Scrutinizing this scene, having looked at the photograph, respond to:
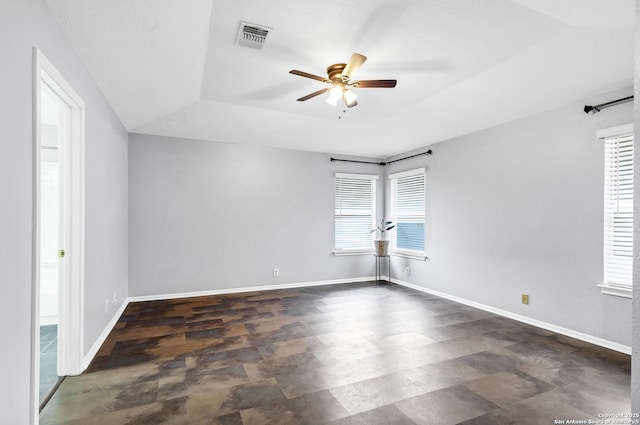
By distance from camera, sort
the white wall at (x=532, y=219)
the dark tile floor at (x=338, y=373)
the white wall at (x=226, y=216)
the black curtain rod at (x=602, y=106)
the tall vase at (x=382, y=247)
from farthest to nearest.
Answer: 1. the tall vase at (x=382, y=247)
2. the white wall at (x=226, y=216)
3. the white wall at (x=532, y=219)
4. the black curtain rod at (x=602, y=106)
5. the dark tile floor at (x=338, y=373)

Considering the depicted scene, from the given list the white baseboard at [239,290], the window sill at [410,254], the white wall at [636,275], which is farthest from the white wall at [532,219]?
the white wall at [636,275]

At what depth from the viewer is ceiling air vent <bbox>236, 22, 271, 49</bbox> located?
231 centimetres

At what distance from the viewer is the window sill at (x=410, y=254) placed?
543cm

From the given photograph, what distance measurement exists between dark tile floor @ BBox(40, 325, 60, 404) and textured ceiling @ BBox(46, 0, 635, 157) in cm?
250

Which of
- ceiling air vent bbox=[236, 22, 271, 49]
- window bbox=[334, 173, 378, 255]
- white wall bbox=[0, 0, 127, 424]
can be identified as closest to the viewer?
white wall bbox=[0, 0, 127, 424]

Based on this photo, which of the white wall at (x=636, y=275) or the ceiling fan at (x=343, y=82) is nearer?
the white wall at (x=636, y=275)

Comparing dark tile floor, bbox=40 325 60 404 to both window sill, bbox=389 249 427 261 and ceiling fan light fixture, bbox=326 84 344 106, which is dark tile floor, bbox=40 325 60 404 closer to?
ceiling fan light fixture, bbox=326 84 344 106

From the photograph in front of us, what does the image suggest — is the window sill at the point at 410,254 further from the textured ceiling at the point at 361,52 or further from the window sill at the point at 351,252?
the textured ceiling at the point at 361,52

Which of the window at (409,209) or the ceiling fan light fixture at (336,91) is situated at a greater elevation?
the ceiling fan light fixture at (336,91)

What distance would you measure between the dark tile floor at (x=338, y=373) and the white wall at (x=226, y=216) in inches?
37.8

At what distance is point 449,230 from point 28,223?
190 inches

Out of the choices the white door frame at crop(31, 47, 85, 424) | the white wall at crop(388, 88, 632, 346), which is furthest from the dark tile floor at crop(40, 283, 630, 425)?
the white wall at crop(388, 88, 632, 346)

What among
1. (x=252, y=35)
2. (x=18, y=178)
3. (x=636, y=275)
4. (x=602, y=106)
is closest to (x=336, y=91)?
(x=252, y=35)

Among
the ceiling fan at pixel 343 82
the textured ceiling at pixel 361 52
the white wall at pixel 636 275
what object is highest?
the textured ceiling at pixel 361 52
